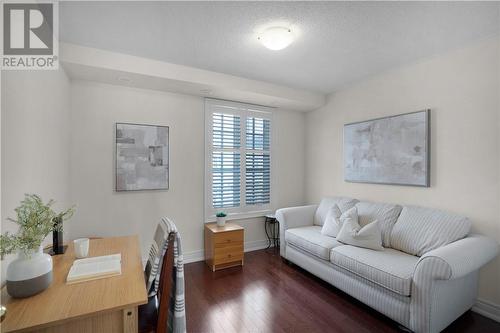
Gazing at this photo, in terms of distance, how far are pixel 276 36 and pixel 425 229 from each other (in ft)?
7.78

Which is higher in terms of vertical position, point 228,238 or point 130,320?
point 130,320

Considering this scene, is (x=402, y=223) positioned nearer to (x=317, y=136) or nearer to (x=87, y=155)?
(x=317, y=136)

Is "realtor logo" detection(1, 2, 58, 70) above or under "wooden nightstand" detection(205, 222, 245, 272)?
above

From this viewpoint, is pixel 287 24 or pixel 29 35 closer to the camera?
pixel 29 35

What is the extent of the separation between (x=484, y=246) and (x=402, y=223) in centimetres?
66

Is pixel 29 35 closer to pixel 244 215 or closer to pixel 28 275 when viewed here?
pixel 28 275

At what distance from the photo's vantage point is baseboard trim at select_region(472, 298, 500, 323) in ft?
7.03

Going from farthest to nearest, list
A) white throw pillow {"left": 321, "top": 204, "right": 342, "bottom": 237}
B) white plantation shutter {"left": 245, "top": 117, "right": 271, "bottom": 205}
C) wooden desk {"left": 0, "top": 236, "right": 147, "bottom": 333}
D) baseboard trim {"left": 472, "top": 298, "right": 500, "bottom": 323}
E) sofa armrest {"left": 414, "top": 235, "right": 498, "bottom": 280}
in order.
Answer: white plantation shutter {"left": 245, "top": 117, "right": 271, "bottom": 205} → white throw pillow {"left": 321, "top": 204, "right": 342, "bottom": 237} → baseboard trim {"left": 472, "top": 298, "right": 500, "bottom": 323} → sofa armrest {"left": 414, "top": 235, "right": 498, "bottom": 280} → wooden desk {"left": 0, "top": 236, "right": 147, "bottom": 333}

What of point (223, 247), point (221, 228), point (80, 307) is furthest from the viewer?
point (221, 228)

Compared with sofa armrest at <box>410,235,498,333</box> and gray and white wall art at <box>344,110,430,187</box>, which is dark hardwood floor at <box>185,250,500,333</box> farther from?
gray and white wall art at <box>344,110,430,187</box>

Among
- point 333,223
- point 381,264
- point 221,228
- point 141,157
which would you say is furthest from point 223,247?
point 381,264

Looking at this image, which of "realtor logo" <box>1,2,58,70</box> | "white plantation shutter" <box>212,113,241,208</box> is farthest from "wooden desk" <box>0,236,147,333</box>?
"white plantation shutter" <box>212,113,241,208</box>

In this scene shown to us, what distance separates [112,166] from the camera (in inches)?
115

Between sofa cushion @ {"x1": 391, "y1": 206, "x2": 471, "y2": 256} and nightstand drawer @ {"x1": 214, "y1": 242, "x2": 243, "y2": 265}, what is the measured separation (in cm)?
186
